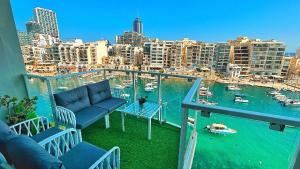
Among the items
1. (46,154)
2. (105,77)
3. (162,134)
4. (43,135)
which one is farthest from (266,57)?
(46,154)

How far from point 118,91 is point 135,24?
4241 centimetres

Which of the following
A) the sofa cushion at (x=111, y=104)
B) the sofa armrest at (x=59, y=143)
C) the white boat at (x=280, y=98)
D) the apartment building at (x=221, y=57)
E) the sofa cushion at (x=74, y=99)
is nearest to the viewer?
the sofa armrest at (x=59, y=143)

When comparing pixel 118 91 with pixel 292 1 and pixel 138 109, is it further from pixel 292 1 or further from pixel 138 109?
pixel 292 1

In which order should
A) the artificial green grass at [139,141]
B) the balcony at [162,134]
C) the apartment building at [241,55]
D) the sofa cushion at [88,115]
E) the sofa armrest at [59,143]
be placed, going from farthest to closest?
the apartment building at [241,55]
the sofa cushion at [88,115]
the artificial green grass at [139,141]
the balcony at [162,134]
the sofa armrest at [59,143]

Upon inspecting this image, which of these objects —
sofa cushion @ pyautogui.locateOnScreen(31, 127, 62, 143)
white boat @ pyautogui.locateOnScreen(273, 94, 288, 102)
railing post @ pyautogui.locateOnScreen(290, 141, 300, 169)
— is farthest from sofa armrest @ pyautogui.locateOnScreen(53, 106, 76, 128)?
white boat @ pyautogui.locateOnScreen(273, 94, 288, 102)

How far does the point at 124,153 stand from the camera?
203 centimetres

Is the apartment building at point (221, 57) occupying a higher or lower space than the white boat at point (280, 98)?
higher

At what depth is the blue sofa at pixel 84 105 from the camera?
203cm

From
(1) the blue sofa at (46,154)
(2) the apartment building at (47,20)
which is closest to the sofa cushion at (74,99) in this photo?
(1) the blue sofa at (46,154)

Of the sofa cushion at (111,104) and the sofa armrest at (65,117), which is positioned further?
the sofa cushion at (111,104)

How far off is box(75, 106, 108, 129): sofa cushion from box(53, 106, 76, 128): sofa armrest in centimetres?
8

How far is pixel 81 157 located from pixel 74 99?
1.28 metres

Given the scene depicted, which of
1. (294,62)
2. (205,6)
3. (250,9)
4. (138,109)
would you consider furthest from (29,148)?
(294,62)

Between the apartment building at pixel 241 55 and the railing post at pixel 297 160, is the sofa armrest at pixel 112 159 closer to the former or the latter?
the railing post at pixel 297 160
